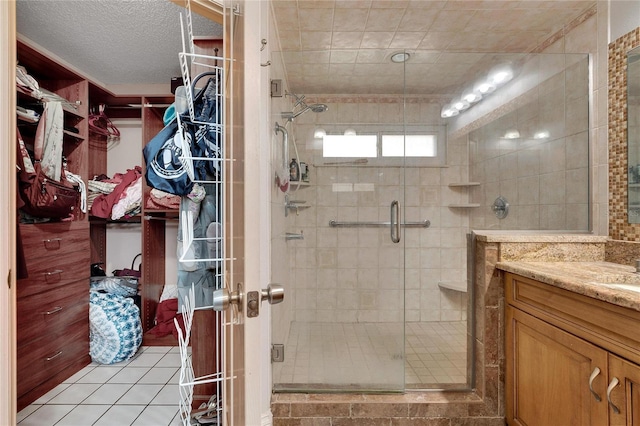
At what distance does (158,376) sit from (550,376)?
2265 millimetres

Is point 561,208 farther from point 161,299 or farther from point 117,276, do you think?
point 117,276

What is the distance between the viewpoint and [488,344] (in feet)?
5.25

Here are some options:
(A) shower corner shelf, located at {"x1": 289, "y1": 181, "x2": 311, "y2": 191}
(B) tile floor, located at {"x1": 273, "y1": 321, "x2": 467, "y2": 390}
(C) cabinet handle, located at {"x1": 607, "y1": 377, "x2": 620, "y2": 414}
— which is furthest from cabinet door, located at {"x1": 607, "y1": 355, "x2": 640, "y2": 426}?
(A) shower corner shelf, located at {"x1": 289, "y1": 181, "x2": 311, "y2": 191}

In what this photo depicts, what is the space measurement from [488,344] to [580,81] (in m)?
1.62

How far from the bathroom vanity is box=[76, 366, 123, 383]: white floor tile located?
2487 mm

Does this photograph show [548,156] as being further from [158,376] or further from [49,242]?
[49,242]

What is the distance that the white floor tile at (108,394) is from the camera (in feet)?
5.77

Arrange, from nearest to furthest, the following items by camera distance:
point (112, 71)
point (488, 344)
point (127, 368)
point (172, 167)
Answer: point (172, 167) → point (488, 344) → point (127, 368) → point (112, 71)

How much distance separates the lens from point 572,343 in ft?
3.70

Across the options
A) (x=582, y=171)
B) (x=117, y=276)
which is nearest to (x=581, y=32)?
(x=582, y=171)

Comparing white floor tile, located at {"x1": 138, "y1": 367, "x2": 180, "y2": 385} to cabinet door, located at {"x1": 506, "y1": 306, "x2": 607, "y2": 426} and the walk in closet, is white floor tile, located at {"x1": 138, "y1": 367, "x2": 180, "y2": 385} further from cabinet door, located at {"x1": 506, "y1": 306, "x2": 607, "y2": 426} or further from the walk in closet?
cabinet door, located at {"x1": 506, "y1": 306, "x2": 607, "y2": 426}

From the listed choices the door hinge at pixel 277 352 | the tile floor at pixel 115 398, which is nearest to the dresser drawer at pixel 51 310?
the tile floor at pixel 115 398

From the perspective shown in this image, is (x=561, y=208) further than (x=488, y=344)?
Yes
